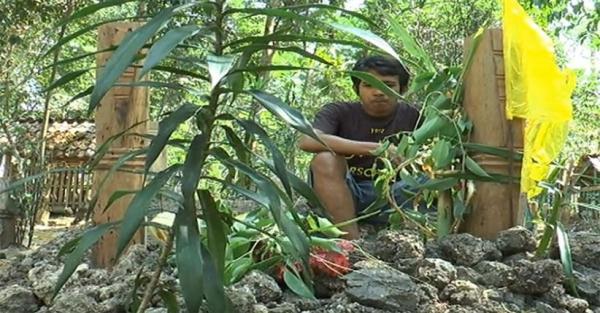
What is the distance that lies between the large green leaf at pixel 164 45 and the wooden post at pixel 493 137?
134 cm

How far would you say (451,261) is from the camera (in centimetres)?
206

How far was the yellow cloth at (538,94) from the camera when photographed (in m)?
1.99

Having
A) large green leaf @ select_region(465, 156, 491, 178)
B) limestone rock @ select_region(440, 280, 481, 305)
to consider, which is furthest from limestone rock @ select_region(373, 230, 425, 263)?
large green leaf @ select_region(465, 156, 491, 178)

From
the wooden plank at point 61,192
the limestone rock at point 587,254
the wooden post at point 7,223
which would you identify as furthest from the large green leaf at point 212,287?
the wooden plank at point 61,192

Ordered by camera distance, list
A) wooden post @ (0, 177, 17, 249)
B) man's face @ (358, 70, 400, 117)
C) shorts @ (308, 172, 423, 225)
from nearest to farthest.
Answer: shorts @ (308, 172, 423, 225) → man's face @ (358, 70, 400, 117) → wooden post @ (0, 177, 17, 249)

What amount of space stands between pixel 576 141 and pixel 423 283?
11720mm

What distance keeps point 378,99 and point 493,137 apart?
911 millimetres

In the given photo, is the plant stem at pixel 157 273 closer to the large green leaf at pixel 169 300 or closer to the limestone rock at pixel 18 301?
the large green leaf at pixel 169 300

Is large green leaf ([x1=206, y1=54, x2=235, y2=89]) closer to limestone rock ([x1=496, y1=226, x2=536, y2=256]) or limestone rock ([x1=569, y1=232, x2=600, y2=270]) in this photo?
limestone rock ([x1=496, y1=226, x2=536, y2=256])

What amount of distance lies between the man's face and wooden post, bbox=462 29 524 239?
0.79m

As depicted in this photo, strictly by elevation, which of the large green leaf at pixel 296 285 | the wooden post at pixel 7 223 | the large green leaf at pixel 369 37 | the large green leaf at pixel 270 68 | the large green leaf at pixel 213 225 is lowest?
the wooden post at pixel 7 223

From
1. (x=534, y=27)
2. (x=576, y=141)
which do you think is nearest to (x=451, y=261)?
(x=534, y=27)

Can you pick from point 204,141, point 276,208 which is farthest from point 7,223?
point 276,208

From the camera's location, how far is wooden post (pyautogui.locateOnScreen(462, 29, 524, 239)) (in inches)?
88.4
